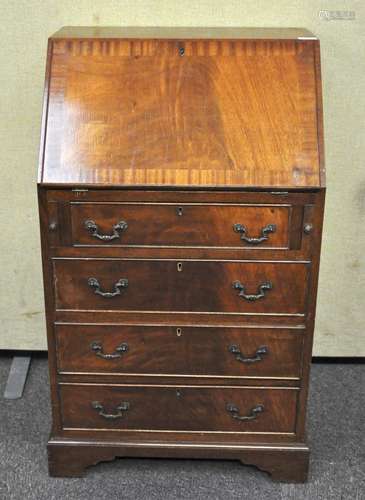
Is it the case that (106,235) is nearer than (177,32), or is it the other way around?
(106,235)

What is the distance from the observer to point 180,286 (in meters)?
2.18

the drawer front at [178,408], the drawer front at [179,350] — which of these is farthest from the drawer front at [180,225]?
the drawer front at [178,408]

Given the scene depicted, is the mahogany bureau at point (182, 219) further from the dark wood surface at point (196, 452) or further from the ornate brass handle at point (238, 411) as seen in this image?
the dark wood surface at point (196, 452)

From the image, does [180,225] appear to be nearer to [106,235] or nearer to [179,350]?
[106,235]

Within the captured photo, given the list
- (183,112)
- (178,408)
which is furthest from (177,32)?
(178,408)

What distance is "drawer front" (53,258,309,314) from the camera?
2154 millimetres

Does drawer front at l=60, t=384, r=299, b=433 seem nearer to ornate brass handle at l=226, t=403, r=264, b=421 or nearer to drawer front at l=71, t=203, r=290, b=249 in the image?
ornate brass handle at l=226, t=403, r=264, b=421

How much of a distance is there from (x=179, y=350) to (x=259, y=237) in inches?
17.9

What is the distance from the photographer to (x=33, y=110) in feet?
8.83

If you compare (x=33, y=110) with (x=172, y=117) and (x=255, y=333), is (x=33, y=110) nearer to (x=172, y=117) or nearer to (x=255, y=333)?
(x=172, y=117)

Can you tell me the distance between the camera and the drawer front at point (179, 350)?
2.23m

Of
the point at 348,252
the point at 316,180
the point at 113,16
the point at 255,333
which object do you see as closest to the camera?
the point at 316,180

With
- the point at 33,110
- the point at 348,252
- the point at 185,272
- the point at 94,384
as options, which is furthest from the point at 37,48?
the point at 348,252

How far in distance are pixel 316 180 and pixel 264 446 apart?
0.92 m
